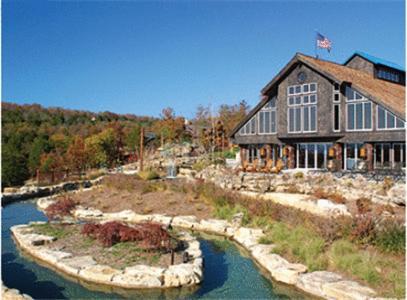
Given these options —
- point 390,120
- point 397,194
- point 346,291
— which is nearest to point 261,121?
point 390,120

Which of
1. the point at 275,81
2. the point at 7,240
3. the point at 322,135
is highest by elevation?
the point at 275,81

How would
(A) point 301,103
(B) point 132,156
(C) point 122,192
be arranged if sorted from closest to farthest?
(C) point 122,192, (A) point 301,103, (B) point 132,156

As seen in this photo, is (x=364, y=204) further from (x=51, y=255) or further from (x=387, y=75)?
(x=387, y=75)

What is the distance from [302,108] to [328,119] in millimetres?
1628

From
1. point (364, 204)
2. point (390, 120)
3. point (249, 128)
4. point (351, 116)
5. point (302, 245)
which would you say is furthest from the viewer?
point (249, 128)

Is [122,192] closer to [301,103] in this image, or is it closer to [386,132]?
[301,103]

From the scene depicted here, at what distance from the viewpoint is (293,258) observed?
368 inches

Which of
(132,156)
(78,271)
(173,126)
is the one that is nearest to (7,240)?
(78,271)

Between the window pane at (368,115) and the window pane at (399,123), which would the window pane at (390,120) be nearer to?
the window pane at (399,123)

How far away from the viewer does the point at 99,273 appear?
834 cm

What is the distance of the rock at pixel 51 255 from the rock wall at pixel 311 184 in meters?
9.71

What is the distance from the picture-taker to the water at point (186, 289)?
7754 mm

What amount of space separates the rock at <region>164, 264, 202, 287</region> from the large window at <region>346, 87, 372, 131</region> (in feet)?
42.3

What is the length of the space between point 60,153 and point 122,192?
1233 centimetres
